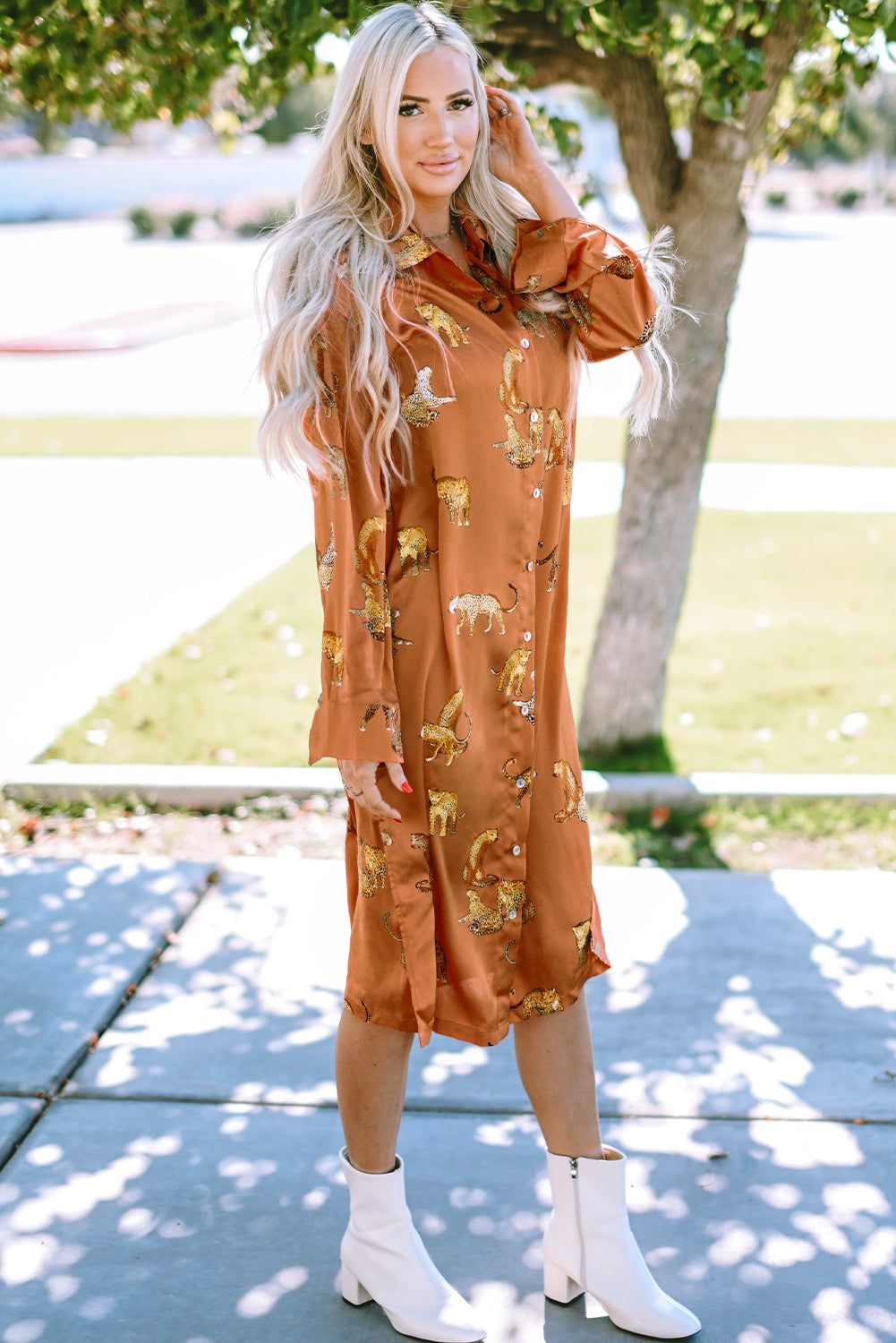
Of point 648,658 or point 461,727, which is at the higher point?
point 461,727

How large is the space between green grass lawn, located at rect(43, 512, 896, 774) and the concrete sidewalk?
1246 millimetres

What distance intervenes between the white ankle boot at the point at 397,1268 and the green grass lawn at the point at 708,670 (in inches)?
115

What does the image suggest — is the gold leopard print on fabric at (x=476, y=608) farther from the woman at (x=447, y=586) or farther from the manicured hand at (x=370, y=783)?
the manicured hand at (x=370, y=783)

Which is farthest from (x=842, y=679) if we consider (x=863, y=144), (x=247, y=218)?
(x=863, y=144)

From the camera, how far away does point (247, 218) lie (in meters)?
46.0

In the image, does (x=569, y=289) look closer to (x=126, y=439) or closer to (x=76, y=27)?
(x=76, y=27)

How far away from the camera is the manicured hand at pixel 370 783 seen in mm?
2133

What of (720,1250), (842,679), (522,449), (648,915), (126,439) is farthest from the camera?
(126,439)

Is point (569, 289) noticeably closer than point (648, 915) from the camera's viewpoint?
Yes

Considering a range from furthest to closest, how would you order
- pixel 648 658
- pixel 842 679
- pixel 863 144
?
1. pixel 863 144
2. pixel 842 679
3. pixel 648 658

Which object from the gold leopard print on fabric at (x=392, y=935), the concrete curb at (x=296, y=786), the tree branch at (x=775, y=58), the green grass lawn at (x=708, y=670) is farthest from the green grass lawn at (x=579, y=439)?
the gold leopard print on fabric at (x=392, y=935)

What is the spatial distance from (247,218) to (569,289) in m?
46.9

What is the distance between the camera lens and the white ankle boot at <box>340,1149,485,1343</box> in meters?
2.30

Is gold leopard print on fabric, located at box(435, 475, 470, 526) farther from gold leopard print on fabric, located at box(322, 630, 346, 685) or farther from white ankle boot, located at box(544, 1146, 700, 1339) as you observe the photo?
white ankle boot, located at box(544, 1146, 700, 1339)
